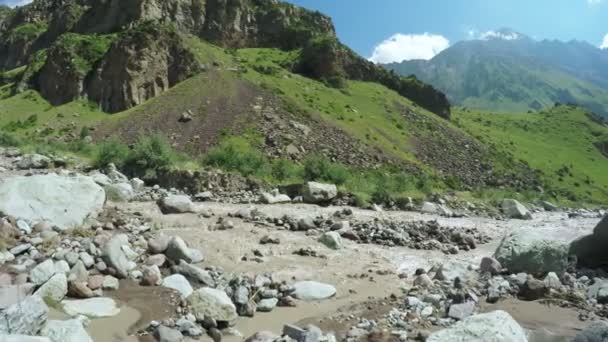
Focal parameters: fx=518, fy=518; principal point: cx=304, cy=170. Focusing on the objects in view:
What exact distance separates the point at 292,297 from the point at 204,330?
9.91 feet

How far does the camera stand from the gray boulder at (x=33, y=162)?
115 feet

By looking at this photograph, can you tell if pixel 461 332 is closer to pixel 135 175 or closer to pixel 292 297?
pixel 292 297

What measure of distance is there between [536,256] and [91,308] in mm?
12681

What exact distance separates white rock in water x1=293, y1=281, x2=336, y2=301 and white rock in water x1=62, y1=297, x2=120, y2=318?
4392 millimetres

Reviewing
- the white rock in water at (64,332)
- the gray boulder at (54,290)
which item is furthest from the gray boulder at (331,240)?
the white rock in water at (64,332)

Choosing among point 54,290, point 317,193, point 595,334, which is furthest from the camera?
point 317,193

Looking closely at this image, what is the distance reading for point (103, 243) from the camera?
14.9 m

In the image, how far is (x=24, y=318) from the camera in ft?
Result: 27.6

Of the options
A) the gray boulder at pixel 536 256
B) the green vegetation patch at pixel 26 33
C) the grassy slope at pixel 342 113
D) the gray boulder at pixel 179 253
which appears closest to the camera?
the gray boulder at pixel 179 253

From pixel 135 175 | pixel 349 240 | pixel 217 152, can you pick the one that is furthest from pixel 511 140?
pixel 349 240

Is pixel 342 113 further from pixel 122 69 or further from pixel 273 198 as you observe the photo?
pixel 273 198

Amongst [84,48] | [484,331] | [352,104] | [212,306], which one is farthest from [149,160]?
[84,48]

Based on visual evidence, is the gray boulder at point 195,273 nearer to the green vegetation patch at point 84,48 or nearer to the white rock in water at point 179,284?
the white rock in water at point 179,284

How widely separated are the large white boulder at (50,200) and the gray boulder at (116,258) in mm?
3040
